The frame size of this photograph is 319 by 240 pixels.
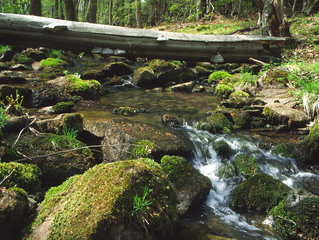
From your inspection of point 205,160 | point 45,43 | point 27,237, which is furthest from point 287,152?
point 45,43

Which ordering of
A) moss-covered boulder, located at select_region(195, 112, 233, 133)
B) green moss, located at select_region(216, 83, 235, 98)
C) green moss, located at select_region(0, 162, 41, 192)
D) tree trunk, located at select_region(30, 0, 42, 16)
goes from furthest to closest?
tree trunk, located at select_region(30, 0, 42, 16)
green moss, located at select_region(216, 83, 235, 98)
moss-covered boulder, located at select_region(195, 112, 233, 133)
green moss, located at select_region(0, 162, 41, 192)

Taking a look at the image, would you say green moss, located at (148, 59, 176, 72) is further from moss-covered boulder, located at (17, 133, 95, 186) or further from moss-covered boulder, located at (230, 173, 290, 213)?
moss-covered boulder, located at (230, 173, 290, 213)

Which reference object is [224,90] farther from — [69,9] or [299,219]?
[69,9]

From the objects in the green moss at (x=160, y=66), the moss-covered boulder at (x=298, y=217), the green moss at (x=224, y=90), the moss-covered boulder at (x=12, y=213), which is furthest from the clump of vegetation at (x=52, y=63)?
the moss-covered boulder at (x=298, y=217)

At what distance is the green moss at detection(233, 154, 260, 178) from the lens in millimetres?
5043

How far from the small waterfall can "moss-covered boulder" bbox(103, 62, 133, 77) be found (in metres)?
6.50

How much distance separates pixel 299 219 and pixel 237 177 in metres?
1.59

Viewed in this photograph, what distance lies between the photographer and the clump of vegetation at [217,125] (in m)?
6.52

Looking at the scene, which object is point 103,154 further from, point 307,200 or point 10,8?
point 10,8

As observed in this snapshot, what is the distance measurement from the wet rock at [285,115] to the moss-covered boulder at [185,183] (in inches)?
132

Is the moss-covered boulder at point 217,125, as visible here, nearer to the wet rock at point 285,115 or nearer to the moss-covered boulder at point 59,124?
the wet rock at point 285,115

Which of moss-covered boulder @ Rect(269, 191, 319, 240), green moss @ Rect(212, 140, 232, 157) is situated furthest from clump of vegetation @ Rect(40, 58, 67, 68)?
moss-covered boulder @ Rect(269, 191, 319, 240)

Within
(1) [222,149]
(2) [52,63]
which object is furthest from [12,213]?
(2) [52,63]

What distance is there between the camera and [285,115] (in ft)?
22.0
